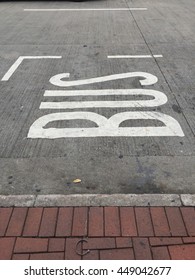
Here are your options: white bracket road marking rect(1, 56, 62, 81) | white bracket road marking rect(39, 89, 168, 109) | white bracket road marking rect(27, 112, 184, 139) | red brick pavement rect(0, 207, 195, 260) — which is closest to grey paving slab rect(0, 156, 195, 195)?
red brick pavement rect(0, 207, 195, 260)

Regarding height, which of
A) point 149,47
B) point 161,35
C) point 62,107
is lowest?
point 62,107

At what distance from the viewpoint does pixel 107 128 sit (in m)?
4.44

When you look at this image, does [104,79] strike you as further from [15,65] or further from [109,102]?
[15,65]

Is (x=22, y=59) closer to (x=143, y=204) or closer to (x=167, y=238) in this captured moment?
(x=143, y=204)

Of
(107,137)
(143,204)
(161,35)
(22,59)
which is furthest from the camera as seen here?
(161,35)

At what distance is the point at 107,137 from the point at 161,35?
18.9 feet

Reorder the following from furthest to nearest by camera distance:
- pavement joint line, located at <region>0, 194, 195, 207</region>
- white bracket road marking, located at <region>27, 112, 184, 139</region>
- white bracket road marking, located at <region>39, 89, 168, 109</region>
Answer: white bracket road marking, located at <region>39, 89, 168, 109</region>
white bracket road marking, located at <region>27, 112, 184, 139</region>
pavement joint line, located at <region>0, 194, 195, 207</region>

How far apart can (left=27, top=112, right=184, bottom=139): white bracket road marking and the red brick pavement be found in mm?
1394

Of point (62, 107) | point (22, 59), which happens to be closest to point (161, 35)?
point (22, 59)

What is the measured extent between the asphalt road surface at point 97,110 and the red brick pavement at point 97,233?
33 cm

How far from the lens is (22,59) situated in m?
7.15

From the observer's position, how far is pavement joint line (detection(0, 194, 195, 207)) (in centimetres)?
320

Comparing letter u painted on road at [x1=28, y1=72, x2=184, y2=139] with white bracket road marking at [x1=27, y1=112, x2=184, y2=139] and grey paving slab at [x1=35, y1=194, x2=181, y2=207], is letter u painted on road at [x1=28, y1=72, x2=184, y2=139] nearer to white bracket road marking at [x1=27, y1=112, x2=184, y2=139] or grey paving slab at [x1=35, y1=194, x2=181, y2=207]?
white bracket road marking at [x1=27, y1=112, x2=184, y2=139]

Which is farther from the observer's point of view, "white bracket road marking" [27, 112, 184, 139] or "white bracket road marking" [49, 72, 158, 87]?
"white bracket road marking" [49, 72, 158, 87]
